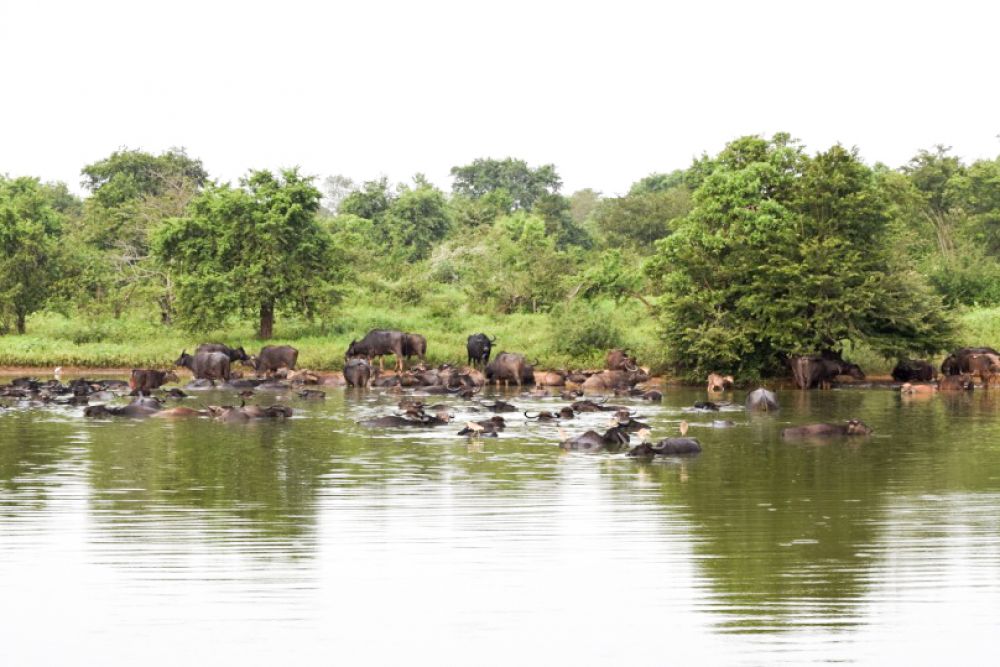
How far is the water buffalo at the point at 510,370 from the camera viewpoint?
36906 millimetres

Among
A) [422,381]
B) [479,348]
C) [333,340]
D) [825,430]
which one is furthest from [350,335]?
[825,430]

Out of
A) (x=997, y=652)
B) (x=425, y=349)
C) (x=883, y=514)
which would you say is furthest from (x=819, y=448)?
(x=425, y=349)

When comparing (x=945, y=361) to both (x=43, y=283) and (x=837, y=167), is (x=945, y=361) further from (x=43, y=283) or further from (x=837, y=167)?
(x=43, y=283)

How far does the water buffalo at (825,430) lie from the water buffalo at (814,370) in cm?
1142

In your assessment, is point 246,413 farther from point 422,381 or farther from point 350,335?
point 350,335

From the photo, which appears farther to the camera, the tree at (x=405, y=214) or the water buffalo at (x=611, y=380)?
the tree at (x=405, y=214)

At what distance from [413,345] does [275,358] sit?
4.31 metres

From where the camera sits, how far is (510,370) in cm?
3688

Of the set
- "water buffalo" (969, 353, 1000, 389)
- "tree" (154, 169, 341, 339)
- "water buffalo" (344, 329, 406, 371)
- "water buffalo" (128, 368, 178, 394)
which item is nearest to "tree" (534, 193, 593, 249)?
"tree" (154, 169, 341, 339)

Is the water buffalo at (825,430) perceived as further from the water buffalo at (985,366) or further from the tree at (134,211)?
the tree at (134,211)

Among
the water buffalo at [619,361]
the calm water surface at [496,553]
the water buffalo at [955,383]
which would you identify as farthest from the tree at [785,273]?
the calm water surface at [496,553]

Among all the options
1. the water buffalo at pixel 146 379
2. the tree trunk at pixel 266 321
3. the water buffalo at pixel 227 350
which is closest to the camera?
the water buffalo at pixel 146 379

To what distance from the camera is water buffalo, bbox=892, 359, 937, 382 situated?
36.1 metres

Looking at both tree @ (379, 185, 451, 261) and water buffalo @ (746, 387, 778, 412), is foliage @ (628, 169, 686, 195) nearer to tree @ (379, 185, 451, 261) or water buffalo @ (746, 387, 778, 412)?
tree @ (379, 185, 451, 261)
